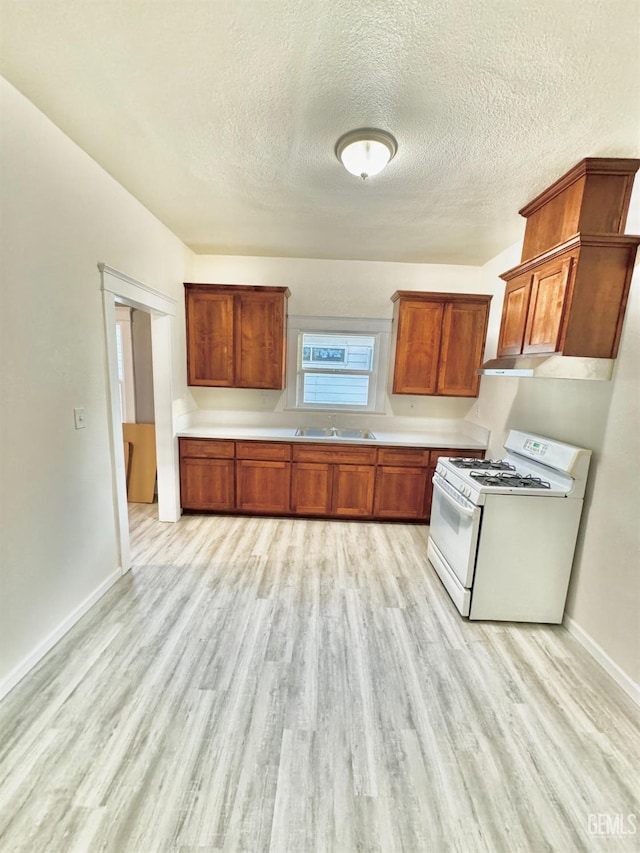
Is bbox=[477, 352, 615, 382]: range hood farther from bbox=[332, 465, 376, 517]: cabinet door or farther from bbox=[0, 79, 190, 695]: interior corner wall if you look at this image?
bbox=[0, 79, 190, 695]: interior corner wall

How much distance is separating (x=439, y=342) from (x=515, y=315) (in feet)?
3.45

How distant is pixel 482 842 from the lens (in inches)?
44.1

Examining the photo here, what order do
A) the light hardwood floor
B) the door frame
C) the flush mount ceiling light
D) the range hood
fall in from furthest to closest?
the door frame, the range hood, the flush mount ceiling light, the light hardwood floor

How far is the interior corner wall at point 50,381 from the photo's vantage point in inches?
60.5

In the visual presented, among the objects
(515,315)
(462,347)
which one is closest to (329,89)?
(515,315)

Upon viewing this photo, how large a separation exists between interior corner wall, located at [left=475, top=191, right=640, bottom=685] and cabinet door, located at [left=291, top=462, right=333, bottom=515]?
75.2 inches

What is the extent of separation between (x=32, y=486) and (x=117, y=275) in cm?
146

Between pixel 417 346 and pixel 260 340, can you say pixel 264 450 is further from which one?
pixel 417 346

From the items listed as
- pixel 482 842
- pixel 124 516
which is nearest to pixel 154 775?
pixel 482 842

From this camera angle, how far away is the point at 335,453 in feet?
11.1

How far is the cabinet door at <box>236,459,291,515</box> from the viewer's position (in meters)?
3.42

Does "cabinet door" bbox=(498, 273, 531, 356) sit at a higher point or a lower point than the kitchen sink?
higher

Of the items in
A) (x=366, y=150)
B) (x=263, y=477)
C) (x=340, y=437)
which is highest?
(x=366, y=150)

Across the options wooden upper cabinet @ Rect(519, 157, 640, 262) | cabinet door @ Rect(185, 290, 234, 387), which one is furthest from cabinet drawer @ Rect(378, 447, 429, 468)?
wooden upper cabinet @ Rect(519, 157, 640, 262)
